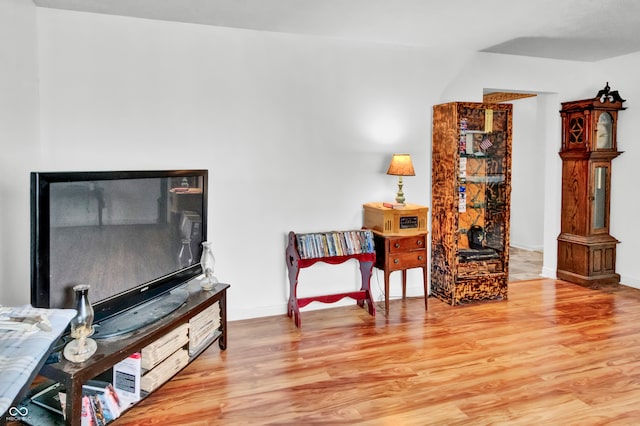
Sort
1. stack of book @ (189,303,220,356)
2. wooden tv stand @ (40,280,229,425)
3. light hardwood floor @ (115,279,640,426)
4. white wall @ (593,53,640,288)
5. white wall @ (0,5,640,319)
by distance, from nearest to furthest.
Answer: wooden tv stand @ (40,280,229,425), light hardwood floor @ (115,279,640,426), stack of book @ (189,303,220,356), white wall @ (0,5,640,319), white wall @ (593,53,640,288)

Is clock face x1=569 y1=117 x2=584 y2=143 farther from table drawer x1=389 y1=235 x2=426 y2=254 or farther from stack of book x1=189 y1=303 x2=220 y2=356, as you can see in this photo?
stack of book x1=189 y1=303 x2=220 y2=356

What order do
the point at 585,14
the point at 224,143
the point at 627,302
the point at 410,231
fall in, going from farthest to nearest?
the point at 627,302 < the point at 410,231 < the point at 224,143 < the point at 585,14

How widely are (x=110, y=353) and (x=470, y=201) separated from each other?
11.0 ft

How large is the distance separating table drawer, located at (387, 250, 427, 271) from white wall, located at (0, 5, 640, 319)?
0.43 meters

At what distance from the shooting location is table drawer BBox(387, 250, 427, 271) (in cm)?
384

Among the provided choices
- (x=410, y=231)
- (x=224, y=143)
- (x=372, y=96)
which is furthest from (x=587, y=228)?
(x=224, y=143)

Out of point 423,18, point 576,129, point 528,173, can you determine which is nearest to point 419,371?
point 423,18

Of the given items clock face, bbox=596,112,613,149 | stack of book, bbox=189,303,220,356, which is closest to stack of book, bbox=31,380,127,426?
stack of book, bbox=189,303,220,356

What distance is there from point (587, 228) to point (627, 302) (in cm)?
86

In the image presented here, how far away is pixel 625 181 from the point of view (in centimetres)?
477

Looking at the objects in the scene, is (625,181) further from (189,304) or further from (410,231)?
(189,304)

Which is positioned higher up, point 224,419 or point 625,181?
point 625,181

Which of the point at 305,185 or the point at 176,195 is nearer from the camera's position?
the point at 176,195

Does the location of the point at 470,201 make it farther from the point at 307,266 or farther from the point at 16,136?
the point at 16,136
